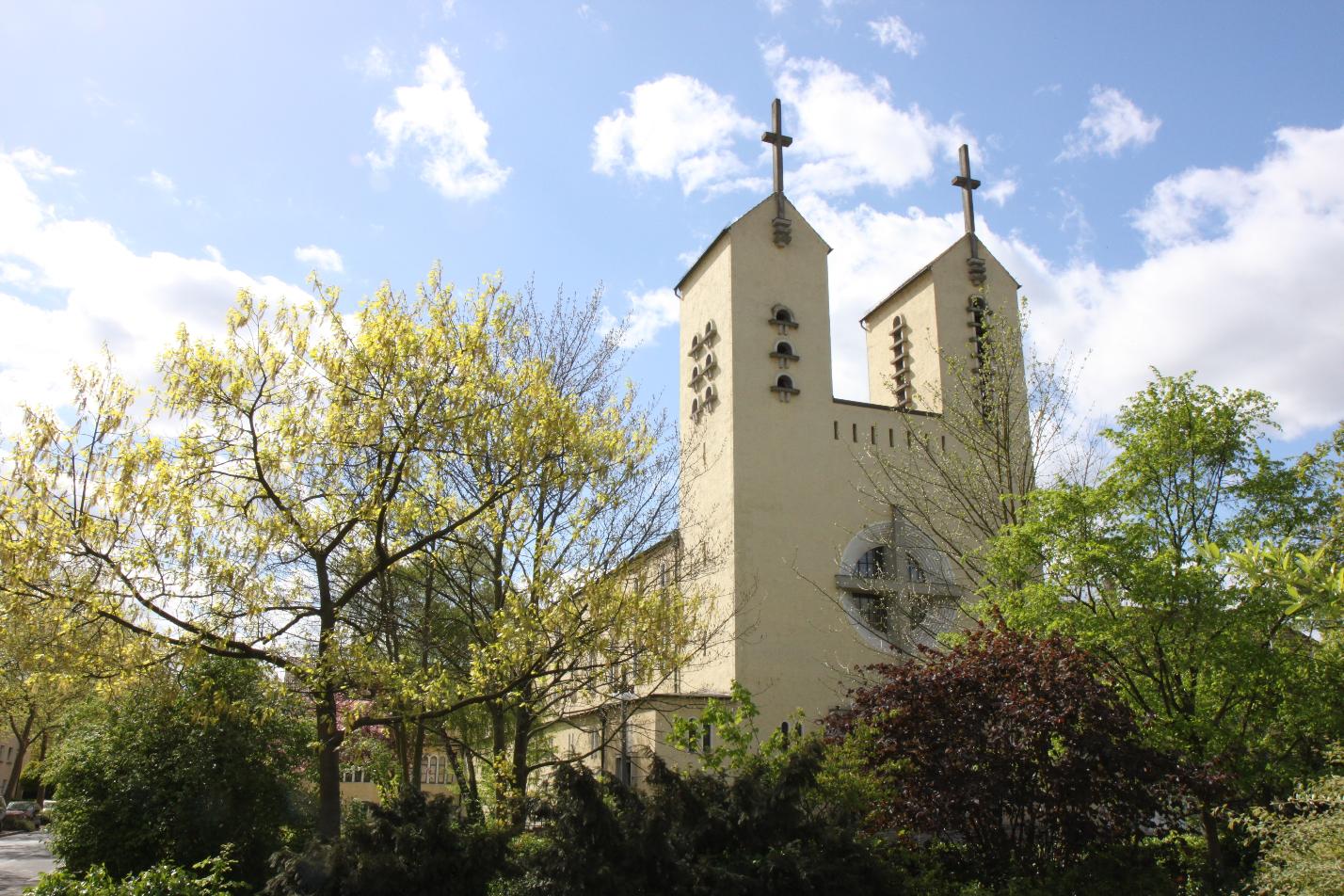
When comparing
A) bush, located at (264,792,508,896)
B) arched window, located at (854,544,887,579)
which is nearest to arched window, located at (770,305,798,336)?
arched window, located at (854,544,887,579)

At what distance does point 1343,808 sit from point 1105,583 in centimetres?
471

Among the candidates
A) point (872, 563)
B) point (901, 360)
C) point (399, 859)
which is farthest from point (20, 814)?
point (399, 859)

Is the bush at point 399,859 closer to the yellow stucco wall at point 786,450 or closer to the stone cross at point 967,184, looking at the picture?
the yellow stucco wall at point 786,450

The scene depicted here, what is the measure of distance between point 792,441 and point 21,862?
877 inches

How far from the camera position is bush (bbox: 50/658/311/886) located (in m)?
13.6

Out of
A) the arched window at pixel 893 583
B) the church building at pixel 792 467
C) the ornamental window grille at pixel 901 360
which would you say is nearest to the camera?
the arched window at pixel 893 583

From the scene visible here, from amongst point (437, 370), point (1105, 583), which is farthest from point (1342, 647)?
point (437, 370)

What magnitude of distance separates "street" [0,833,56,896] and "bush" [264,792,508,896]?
389 inches

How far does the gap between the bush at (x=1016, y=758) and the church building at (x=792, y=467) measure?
383 inches

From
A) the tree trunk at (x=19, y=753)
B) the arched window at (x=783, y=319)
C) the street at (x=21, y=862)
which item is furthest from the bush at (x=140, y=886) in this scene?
the tree trunk at (x=19, y=753)

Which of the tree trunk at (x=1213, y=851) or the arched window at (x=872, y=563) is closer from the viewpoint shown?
the tree trunk at (x=1213, y=851)

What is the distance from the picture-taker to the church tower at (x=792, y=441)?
23688 millimetres

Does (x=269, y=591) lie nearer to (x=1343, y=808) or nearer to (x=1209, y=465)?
(x=1343, y=808)

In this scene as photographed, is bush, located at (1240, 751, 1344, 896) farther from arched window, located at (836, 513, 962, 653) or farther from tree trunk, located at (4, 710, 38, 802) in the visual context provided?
tree trunk, located at (4, 710, 38, 802)
